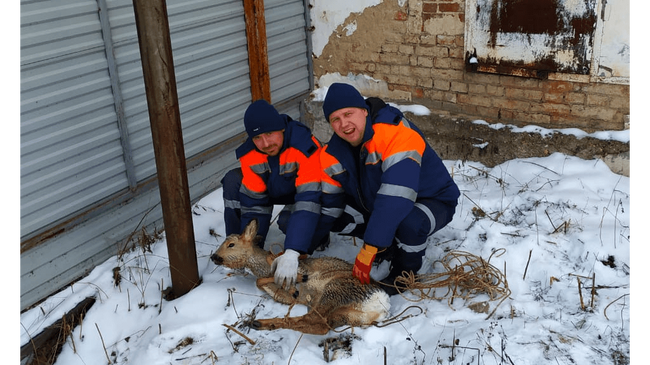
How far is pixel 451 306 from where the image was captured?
11.7ft

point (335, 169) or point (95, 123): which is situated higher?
point (95, 123)

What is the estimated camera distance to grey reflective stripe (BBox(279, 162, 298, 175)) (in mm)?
3982

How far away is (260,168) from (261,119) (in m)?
0.44

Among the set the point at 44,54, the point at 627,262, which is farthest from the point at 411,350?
the point at 44,54

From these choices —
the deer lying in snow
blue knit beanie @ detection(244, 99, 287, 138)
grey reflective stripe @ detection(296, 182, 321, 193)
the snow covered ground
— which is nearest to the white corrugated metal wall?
the snow covered ground

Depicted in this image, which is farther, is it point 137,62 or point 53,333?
point 137,62

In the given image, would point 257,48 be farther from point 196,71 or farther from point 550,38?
point 550,38

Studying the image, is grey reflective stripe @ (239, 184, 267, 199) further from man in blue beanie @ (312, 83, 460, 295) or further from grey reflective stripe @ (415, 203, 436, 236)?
grey reflective stripe @ (415, 203, 436, 236)

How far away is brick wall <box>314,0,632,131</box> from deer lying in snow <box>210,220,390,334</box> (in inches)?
105

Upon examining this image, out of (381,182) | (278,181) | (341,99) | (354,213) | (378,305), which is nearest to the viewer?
(378,305)

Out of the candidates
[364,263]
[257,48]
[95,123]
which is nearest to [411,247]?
[364,263]

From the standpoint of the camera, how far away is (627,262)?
12.8 feet
